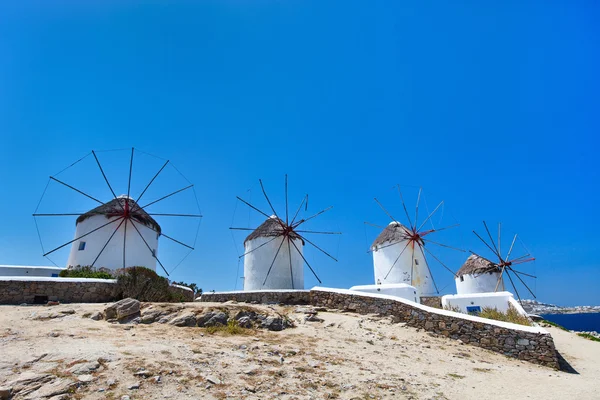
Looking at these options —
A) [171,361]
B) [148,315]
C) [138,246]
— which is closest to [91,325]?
[148,315]

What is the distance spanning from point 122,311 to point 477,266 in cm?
2573

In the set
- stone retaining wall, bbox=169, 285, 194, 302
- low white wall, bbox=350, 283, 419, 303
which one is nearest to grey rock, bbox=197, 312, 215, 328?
stone retaining wall, bbox=169, 285, 194, 302

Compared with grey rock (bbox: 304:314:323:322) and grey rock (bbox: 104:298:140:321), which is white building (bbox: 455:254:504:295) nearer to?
grey rock (bbox: 304:314:323:322)

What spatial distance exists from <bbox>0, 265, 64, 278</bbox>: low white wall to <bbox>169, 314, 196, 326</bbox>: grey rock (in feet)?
49.6

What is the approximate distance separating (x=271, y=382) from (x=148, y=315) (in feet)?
17.1

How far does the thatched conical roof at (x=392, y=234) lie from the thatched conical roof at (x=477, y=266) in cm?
570

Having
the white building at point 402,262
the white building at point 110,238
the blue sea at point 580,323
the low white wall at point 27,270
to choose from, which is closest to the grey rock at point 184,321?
the white building at point 110,238

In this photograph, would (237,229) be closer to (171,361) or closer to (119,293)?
(119,293)

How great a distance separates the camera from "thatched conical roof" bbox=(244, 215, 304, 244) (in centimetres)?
2311

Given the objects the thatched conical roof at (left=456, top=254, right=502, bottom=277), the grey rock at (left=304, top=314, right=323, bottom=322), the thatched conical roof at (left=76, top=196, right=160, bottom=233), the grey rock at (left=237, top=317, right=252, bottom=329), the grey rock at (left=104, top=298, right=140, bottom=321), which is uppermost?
the thatched conical roof at (left=76, top=196, right=160, bottom=233)

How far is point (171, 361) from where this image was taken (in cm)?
614

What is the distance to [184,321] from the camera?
9.26m

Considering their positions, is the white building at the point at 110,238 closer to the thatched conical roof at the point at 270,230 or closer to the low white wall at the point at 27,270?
the low white wall at the point at 27,270

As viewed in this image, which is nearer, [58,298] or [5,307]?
[5,307]
